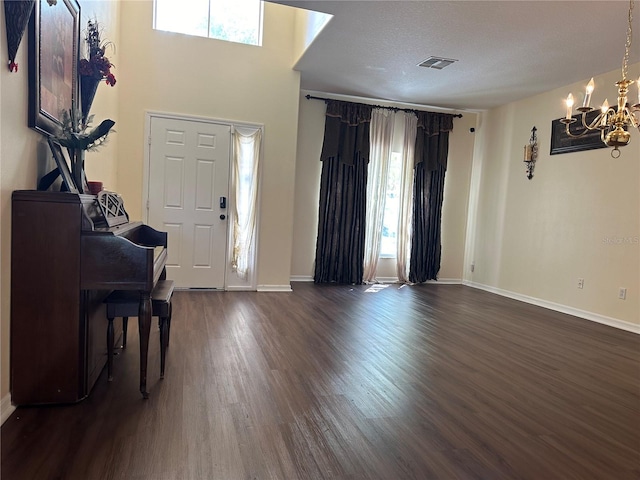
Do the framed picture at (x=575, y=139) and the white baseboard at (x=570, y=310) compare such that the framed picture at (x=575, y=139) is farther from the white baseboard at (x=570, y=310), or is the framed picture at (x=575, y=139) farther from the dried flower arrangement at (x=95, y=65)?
the dried flower arrangement at (x=95, y=65)

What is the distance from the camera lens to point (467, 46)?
4113 mm

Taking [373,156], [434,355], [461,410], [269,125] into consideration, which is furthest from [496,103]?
[461,410]

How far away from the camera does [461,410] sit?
229cm

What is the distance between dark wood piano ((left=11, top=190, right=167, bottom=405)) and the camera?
2023mm

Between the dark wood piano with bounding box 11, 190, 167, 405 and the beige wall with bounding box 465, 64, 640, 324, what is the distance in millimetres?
4730

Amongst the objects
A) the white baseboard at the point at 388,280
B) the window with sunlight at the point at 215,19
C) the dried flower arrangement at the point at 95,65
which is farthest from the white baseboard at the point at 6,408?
the window with sunlight at the point at 215,19

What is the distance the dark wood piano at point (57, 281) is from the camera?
2023 mm

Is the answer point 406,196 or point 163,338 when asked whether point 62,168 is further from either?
point 406,196

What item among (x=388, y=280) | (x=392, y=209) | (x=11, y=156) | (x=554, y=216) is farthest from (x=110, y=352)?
(x=554, y=216)

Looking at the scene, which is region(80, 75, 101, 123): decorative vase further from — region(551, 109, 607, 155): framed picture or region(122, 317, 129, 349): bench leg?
region(551, 109, 607, 155): framed picture

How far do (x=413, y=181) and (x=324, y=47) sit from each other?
9.20 ft

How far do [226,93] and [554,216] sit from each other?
14.6ft

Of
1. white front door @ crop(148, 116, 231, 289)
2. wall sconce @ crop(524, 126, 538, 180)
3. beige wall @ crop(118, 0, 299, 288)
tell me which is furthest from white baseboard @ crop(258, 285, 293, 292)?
wall sconce @ crop(524, 126, 538, 180)

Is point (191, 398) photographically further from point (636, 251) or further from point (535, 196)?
point (535, 196)
